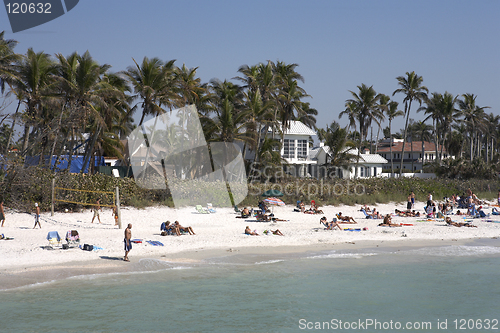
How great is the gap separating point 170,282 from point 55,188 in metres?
11.7

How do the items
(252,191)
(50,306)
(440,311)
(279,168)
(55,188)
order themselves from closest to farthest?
(50,306)
(440,311)
(55,188)
(252,191)
(279,168)

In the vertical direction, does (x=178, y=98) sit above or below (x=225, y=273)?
above

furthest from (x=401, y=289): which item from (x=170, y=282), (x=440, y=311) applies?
(x=170, y=282)

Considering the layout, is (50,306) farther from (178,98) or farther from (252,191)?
(178,98)

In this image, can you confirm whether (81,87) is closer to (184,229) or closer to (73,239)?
(184,229)

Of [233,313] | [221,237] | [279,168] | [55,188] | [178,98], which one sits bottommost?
[233,313]

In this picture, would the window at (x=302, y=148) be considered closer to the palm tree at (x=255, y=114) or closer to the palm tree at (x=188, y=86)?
the palm tree at (x=255, y=114)

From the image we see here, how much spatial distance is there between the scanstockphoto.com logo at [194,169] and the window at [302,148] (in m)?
10.2

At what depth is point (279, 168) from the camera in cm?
3616

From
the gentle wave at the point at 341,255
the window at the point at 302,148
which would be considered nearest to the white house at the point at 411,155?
the window at the point at 302,148

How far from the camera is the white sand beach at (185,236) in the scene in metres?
14.1

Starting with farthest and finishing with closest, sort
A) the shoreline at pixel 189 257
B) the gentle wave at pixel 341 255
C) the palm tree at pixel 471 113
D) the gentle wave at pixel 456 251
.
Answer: the palm tree at pixel 471 113 < the gentle wave at pixel 456 251 < the gentle wave at pixel 341 255 < the shoreline at pixel 189 257

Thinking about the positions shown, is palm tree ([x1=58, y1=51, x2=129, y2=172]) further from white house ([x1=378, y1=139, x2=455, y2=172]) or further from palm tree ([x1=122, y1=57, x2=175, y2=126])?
white house ([x1=378, y1=139, x2=455, y2=172])

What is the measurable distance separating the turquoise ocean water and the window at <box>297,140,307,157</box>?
3114cm
